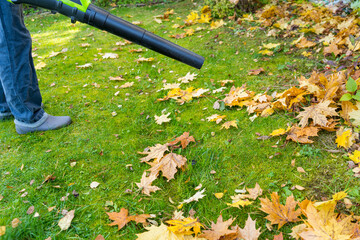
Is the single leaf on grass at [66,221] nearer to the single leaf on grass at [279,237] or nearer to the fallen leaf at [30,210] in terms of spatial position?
the fallen leaf at [30,210]

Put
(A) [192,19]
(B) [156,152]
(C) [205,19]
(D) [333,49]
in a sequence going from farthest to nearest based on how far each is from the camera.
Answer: (A) [192,19] → (C) [205,19] → (D) [333,49] → (B) [156,152]

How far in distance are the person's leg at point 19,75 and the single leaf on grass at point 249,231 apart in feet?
6.44

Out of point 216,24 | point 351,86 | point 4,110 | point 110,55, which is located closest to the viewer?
point 351,86

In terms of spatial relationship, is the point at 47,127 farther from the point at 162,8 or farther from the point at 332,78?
the point at 162,8

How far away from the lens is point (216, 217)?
58.3 inches

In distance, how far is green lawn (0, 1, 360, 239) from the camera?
1555 millimetres

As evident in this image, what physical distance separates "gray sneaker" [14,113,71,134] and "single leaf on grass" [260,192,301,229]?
1.99m

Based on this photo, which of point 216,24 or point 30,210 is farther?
point 216,24

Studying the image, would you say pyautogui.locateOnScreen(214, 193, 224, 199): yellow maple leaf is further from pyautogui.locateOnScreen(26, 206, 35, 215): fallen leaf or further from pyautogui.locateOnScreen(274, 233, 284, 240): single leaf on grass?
pyautogui.locateOnScreen(26, 206, 35, 215): fallen leaf

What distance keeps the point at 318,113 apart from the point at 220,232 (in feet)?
3.87

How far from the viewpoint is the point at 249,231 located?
4.35 feet

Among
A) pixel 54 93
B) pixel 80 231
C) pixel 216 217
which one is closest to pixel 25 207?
pixel 80 231

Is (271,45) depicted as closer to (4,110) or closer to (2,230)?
(4,110)

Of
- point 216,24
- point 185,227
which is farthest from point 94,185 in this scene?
point 216,24
